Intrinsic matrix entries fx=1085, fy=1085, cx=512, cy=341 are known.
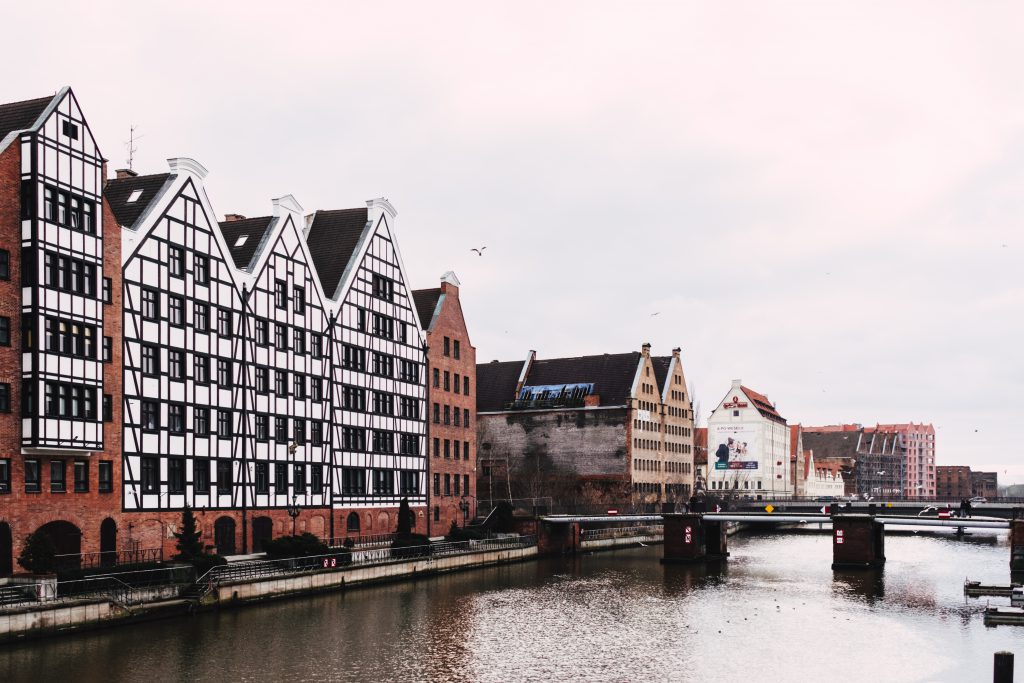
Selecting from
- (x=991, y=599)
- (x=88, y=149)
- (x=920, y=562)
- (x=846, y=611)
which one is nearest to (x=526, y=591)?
(x=846, y=611)

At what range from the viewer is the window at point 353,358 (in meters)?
69.0

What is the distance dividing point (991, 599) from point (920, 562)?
27035 millimetres

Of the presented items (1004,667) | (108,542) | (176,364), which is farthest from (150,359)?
(1004,667)

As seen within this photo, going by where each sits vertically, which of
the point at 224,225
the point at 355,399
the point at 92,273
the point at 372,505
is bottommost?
the point at 372,505

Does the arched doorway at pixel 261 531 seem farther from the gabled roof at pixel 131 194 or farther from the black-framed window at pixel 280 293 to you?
the gabled roof at pixel 131 194

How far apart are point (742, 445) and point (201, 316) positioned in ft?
361

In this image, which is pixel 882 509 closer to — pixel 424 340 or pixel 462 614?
pixel 424 340

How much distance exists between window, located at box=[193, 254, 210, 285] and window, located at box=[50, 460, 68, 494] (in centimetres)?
1328

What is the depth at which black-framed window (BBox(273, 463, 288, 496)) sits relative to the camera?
60.8 metres

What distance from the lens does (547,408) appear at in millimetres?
112875

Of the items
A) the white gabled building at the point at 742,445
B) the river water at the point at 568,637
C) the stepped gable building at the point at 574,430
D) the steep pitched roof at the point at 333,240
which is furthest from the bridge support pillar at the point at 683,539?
the white gabled building at the point at 742,445

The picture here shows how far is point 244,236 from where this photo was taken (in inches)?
2469

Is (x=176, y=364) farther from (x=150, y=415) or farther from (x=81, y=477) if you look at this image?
(x=81, y=477)

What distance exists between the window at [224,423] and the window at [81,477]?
32.8 feet
